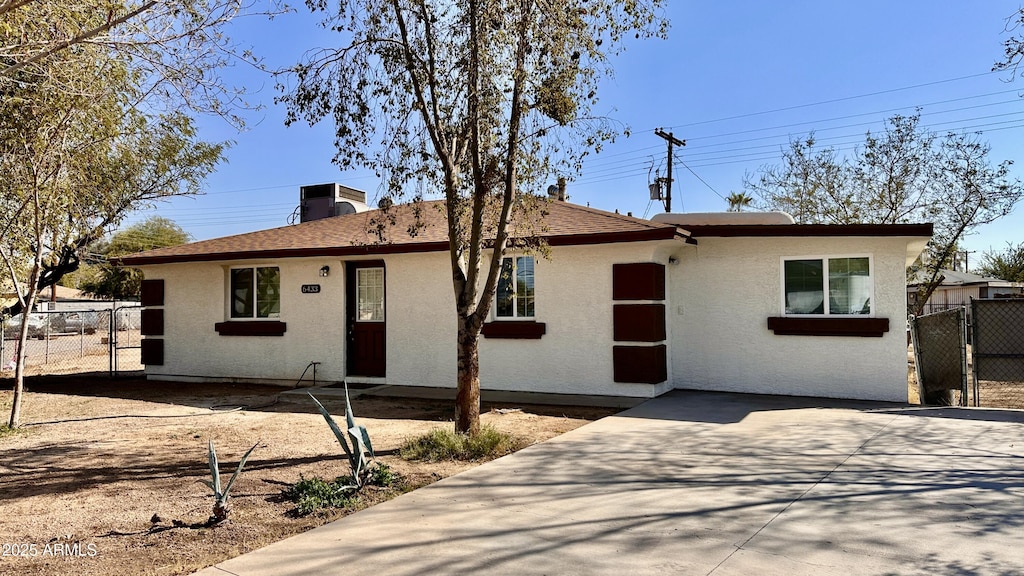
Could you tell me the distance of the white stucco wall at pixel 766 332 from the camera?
372 inches

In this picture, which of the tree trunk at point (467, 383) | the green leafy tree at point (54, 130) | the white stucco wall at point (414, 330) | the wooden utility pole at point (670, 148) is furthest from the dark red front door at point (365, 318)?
the wooden utility pole at point (670, 148)

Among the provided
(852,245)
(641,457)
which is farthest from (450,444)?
(852,245)

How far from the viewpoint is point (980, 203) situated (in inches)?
637

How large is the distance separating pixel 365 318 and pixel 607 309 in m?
4.87

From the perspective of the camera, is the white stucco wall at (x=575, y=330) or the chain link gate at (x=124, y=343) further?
the chain link gate at (x=124, y=343)

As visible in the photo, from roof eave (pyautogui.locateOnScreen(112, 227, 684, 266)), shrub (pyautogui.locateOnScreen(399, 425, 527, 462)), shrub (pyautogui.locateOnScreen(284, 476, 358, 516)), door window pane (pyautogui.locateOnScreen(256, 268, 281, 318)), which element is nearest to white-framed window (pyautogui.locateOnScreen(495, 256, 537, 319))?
roof eave (pyautogui.locateOnScreen(112, 227, 684, 266))

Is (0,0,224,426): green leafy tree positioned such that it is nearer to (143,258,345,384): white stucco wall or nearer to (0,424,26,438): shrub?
(0,424,26,438): shrub

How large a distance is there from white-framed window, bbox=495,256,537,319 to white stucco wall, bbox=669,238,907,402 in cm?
237

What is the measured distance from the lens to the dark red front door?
40.3 feet

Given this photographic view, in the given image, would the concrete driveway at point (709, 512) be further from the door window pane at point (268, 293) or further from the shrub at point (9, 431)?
the door window pane at point (268, 293)

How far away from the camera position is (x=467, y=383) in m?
6.90

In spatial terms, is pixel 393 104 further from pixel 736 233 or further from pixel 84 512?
pixel 736 233

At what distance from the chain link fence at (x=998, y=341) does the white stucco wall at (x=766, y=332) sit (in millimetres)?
1010

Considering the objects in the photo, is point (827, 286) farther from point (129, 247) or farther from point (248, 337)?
point (129, 247)
